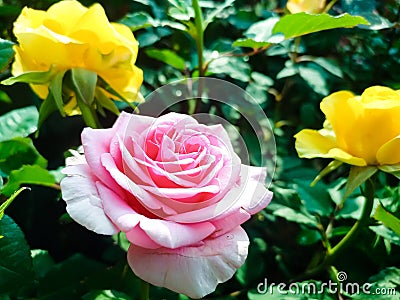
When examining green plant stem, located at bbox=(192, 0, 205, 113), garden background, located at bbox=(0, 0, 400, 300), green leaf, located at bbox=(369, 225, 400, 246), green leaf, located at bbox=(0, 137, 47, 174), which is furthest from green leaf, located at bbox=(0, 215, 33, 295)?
green leaf, located at bbox=(369, 225, 400, 246)

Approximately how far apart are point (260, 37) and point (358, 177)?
19 centimetres

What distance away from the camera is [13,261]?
453mm

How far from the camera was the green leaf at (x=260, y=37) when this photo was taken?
1.81 ft

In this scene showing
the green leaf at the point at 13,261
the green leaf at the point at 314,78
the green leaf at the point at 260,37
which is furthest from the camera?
the green leaf at the point at 314,78

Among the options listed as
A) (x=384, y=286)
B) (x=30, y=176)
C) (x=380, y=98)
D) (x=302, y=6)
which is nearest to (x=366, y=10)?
(x=302, y=6)

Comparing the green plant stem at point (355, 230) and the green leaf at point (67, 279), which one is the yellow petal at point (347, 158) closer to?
the green plant stem at point (355, 230)

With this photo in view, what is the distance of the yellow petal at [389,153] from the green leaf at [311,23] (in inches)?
4.5

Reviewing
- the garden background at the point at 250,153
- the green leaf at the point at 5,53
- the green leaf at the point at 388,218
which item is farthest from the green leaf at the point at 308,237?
the green leaf at the point at 5,53

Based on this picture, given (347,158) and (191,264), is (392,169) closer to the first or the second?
(347,158)

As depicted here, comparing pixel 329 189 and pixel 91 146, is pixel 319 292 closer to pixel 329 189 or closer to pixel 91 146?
pixel 329 189

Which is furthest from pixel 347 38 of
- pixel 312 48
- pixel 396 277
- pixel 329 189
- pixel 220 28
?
pixel 396 277

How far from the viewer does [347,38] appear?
0.83m

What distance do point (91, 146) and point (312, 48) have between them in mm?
519

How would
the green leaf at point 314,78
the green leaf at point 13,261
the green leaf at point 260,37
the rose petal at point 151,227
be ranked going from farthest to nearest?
the green leaf at point 314,78, the green leaf at point 260,37, the green leaf at point 13,261, the rose petal at point 151,227
